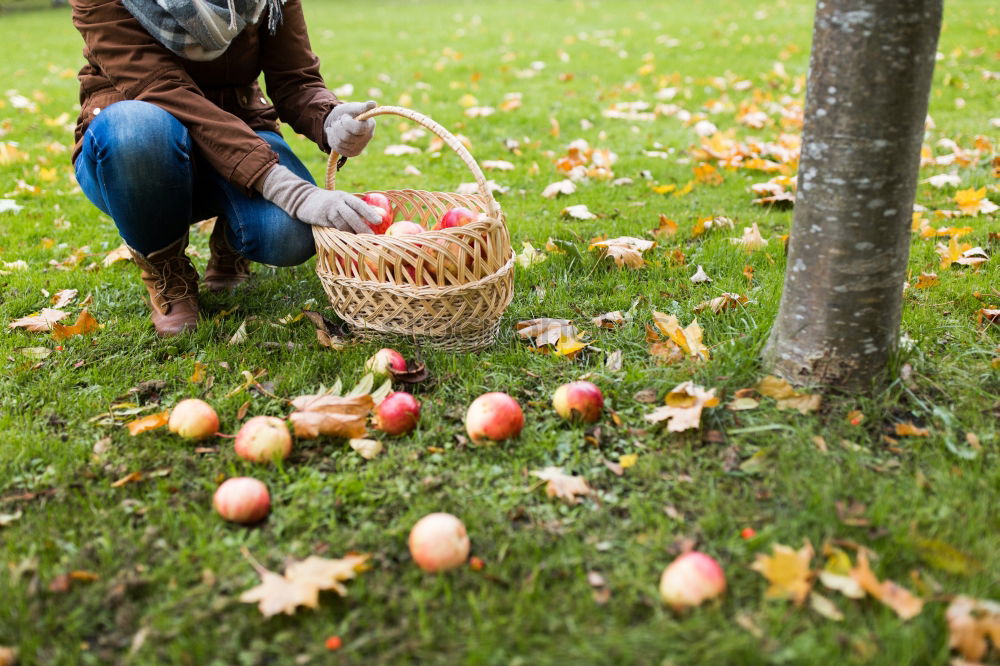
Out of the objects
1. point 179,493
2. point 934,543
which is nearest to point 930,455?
point 934,543

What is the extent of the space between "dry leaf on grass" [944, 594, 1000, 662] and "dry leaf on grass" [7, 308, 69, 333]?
2706 mm

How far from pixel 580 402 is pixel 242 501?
861mm

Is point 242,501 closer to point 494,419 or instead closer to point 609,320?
point 494,419

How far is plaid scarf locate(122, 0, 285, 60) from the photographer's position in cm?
235

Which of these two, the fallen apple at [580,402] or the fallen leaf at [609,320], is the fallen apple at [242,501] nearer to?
the fallen apple at [580,402]

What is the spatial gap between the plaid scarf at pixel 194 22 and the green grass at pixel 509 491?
89 cm

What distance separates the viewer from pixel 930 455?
1.84 meters

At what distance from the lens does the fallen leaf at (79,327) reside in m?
2.58

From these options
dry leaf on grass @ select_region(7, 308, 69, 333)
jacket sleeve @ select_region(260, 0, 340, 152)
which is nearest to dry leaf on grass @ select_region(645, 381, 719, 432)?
jacket sleeve @ select_region(260, 0, 340, 152)

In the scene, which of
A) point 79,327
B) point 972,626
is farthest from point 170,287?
point 972,626

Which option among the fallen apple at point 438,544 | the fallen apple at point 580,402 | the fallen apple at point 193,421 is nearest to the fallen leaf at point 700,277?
the fallen apple at point 580,402

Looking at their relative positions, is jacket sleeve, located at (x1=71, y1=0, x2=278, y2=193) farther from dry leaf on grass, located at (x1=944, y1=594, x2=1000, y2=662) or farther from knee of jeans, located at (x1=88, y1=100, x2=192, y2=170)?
dry leaf on grass, located at (x1=944, y1=594, x2=1000, y2=662)

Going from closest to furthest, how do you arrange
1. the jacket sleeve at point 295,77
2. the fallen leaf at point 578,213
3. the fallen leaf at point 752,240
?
the jacket sleeve at point 295,77
the fallen leaf at point 752,240
the fallen leaf at point 578,213

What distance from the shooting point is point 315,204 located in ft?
7.82
